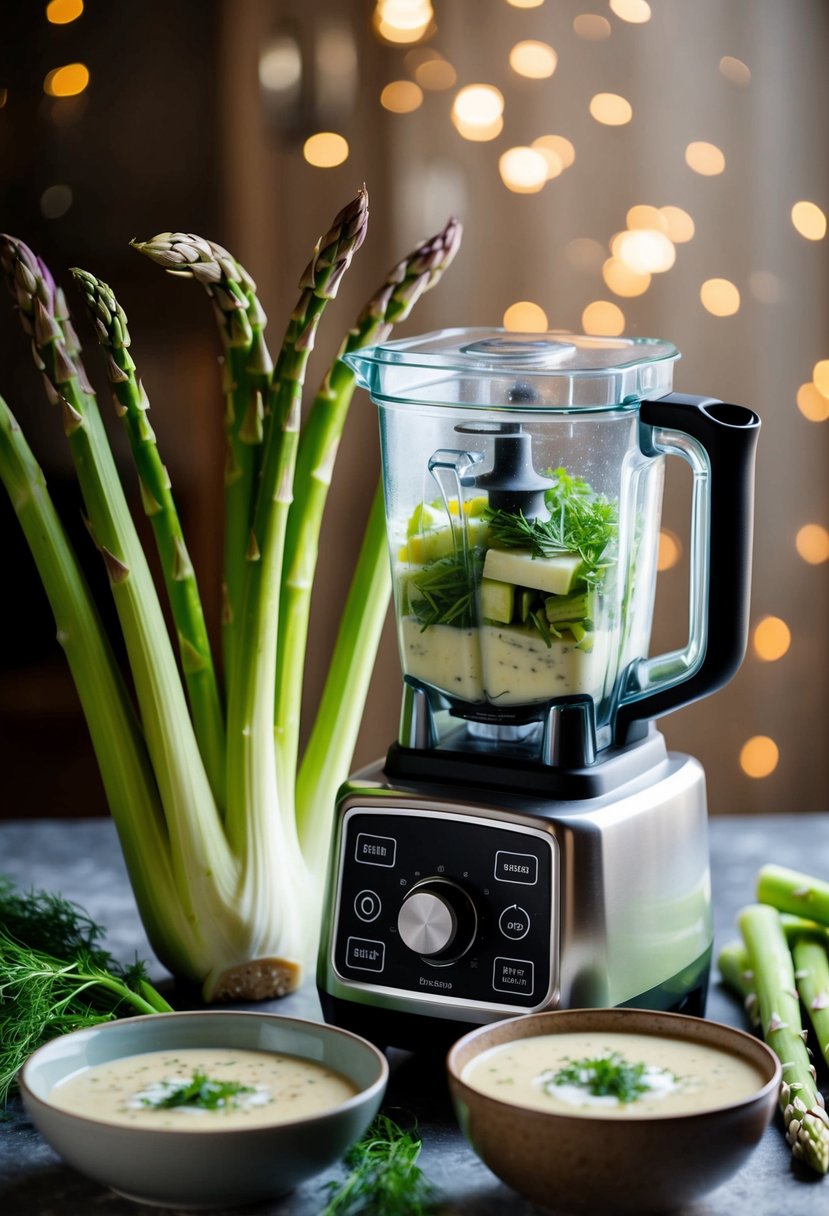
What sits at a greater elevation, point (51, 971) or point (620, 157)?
point (620, 157)

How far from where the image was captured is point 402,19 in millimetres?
1534

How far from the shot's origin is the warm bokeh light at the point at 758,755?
1701 millimetres

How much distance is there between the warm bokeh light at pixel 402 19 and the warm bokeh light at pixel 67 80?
1.10 ft

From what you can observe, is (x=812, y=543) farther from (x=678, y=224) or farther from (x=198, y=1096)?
(x=198, y=1096)

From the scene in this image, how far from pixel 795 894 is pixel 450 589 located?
42 cm

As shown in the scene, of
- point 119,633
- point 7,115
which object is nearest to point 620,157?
point 7,115

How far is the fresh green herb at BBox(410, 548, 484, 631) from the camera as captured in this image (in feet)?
2.99

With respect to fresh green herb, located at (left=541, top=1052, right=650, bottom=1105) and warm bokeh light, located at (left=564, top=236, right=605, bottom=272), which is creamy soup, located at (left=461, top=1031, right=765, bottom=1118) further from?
warm bokeh light, located at (left=564, top=236, right=605, bottom=272)

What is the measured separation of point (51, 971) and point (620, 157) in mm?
1125

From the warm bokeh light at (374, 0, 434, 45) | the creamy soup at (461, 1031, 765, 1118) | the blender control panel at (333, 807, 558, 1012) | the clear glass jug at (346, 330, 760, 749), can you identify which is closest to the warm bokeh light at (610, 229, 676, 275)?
the warm bokeh light at (374, 0, 434, 45)

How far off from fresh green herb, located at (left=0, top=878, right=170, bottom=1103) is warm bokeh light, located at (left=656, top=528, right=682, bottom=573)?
0.88 m

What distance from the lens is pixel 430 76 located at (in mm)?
1546

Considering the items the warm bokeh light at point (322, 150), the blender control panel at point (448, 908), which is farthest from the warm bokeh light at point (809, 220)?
the blender control panel at point (448, 908)

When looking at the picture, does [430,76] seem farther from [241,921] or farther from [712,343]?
[241,921]
